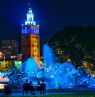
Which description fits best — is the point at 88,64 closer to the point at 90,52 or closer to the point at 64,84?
the point at 90,52

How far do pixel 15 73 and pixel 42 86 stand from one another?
85.1 ft

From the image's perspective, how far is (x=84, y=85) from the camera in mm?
68062

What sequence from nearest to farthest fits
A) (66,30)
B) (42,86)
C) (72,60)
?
(42,86), (72,60), (66,30)

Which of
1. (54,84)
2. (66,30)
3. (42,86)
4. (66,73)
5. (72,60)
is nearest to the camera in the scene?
(42,86)

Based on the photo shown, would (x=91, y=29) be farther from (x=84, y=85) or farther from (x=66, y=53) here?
(x=84, y=85)

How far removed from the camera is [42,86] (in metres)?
45.4

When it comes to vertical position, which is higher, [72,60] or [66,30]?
[66,30]

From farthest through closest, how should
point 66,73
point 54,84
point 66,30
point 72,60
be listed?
point 66,30 → point 72,60 → point 66,73 → point 54,84

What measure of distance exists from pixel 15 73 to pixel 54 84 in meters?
6.77

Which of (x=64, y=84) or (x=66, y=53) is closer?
(x=64, y=84)

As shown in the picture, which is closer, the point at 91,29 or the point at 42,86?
the point at 42,86

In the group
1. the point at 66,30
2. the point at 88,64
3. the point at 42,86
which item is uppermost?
the point at 66,30

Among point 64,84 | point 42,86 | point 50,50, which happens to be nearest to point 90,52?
point 50,50

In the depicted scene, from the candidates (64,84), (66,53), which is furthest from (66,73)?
(66,53)
